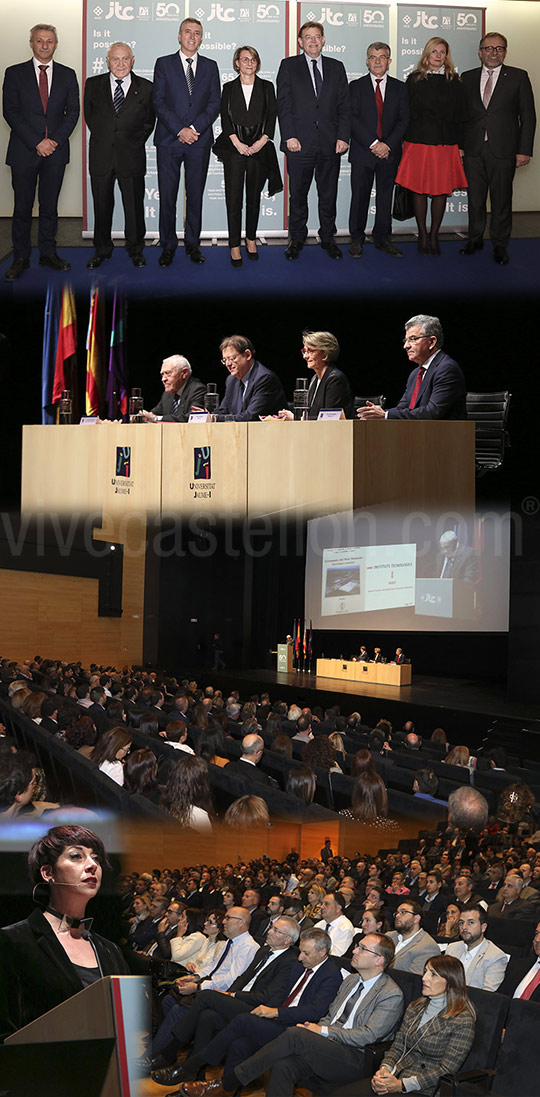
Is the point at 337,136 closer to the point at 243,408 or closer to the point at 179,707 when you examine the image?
the point at 243,408

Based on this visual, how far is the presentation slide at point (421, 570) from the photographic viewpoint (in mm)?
14477

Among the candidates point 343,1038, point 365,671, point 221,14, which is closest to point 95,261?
point 221,14

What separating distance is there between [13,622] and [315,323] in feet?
25.4

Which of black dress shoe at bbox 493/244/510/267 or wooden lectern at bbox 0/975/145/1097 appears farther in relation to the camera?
black dress shoe at bbox 493/244/510/267

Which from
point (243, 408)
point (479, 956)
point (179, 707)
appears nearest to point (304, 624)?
point (179, 707)

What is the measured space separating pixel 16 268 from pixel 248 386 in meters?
4.25

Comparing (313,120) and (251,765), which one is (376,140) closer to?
(313,120)

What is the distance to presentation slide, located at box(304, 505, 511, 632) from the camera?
570 inches

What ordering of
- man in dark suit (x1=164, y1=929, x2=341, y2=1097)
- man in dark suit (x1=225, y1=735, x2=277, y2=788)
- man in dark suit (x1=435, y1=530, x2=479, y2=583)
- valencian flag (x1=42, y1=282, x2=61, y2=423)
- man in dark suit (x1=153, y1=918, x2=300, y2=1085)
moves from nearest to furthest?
man in dark suit (x1=164, y1=929, x2=341, y2=1097) → man in dark suit (x1=153, y1=918, x2=300, y2=1085) → man in dark suit (x1=225, y1=735, x2=277, y2=788) → valencian flag (x1=42, y1=282, x2=61, y2=423) → man in dark suit (x1=435, y1=530, x2=479, y2=583)

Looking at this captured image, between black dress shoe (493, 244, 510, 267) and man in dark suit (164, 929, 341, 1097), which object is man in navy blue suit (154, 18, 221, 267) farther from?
man in dark suit (164, 929, 341, 1097)

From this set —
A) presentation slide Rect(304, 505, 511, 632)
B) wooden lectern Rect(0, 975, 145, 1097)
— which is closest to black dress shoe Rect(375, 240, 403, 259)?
presentation slide Rect(304, 505, 511, 632)

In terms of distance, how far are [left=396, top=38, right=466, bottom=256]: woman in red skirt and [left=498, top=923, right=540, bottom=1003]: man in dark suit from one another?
7.07 metres

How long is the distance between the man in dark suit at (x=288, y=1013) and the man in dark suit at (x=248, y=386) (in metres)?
3.10

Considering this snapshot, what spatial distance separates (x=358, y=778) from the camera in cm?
719
